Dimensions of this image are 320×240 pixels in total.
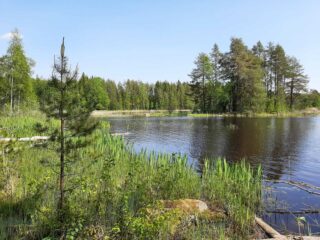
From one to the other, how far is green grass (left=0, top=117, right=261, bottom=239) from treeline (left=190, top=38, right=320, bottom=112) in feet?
168

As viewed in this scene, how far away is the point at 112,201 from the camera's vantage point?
6.91m

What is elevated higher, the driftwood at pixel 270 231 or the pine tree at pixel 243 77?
the pine tree at pixel 243 77

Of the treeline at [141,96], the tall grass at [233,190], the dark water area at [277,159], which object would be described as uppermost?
the treeline at [141,96]

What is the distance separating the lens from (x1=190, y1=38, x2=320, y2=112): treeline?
59.3 meters

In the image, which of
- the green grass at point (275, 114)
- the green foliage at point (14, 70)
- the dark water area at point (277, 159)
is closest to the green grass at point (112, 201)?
the dark water area at point (277, 159)

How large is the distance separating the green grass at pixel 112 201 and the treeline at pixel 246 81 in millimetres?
51118

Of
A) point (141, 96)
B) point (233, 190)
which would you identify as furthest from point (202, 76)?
point (233, 190)

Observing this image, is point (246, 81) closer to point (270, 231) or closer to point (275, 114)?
point (275, 114)

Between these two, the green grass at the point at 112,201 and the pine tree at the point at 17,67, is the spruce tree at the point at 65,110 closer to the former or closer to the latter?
the green grass at the point at 112,201

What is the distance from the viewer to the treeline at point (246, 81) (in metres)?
59.3

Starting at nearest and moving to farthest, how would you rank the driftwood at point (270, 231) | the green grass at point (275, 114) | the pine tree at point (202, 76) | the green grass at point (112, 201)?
the green grass at point (112, 201)
the driftwood at point (270, 231)
the green grass at point (275, 114)
the pine tree at point (202, 76)

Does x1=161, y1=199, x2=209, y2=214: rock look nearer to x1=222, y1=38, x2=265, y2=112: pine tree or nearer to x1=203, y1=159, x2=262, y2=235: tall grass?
x1=203, y1=159, x2=262, y2=235: tall grass

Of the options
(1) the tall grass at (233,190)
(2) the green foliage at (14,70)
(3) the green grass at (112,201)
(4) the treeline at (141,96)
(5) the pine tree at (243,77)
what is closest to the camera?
(3) the green grass at (112,201)

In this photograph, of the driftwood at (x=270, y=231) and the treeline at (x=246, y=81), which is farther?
the treeline at (x=246, y=81)
